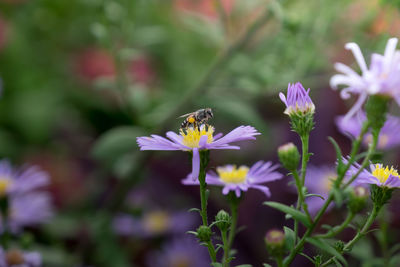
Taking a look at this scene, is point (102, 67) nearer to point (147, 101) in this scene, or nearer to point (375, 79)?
point (147, 101)

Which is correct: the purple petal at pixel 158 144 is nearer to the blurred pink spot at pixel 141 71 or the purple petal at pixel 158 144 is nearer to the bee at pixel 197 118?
the bee at pixel 197 118

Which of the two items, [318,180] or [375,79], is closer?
[375,79]

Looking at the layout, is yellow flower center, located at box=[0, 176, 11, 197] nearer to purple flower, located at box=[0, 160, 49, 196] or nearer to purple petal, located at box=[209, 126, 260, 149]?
purple flower, located at box=[0, 160, 49, 196]

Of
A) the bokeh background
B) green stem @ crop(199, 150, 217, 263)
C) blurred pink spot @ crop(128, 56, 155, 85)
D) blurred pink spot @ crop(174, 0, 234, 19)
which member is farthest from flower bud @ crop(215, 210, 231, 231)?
blurred pink spot @ crop(174, 0, 234, 19)

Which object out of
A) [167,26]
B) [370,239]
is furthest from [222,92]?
[167,26]

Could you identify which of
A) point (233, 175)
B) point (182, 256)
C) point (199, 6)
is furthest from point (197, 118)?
point (199, 6)

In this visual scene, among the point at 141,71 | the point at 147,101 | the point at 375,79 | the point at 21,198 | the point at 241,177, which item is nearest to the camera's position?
the point at 375,79

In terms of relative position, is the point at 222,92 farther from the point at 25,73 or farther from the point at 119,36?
the point at 25,73

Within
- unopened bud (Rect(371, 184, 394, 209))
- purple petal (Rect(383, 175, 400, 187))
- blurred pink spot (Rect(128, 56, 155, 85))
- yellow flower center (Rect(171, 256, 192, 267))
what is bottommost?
unopened bud (Rect(371, 184, 394, 209))
